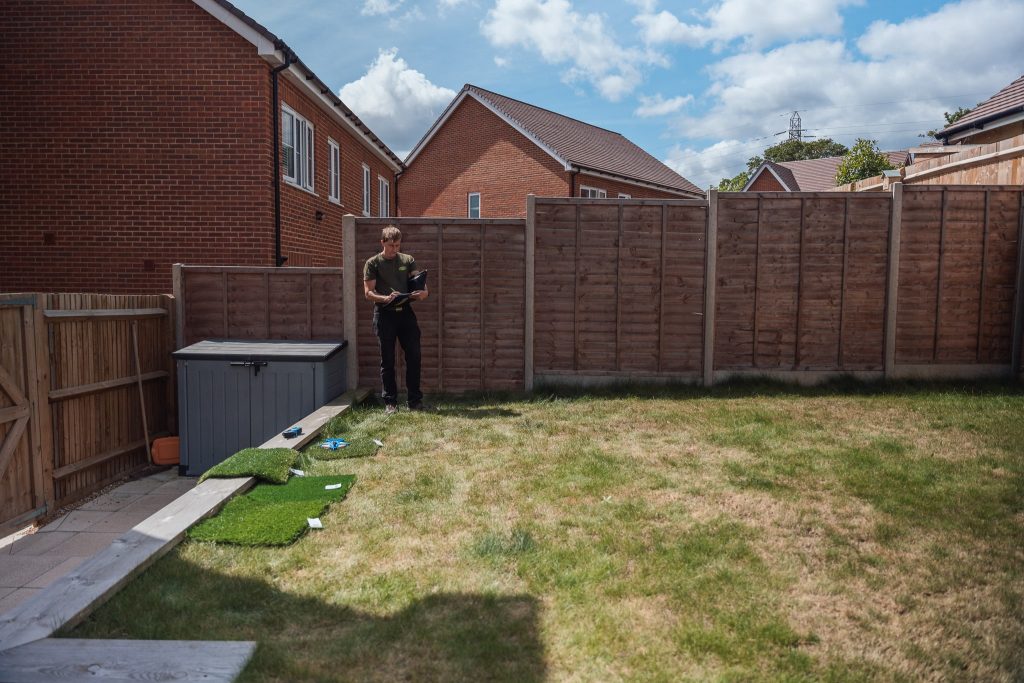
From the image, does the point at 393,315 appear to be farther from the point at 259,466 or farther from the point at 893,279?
the point at 893,279

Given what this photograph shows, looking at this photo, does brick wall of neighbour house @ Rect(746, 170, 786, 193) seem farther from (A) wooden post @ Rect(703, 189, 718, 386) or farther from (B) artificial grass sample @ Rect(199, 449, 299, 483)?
(B) artificial grass sample @ Rect(199, 449, 299, 483)

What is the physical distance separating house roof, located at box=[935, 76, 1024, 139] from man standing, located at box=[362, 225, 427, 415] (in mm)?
11873

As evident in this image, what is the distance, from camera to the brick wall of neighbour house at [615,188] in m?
24.1

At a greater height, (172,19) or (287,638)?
(172,19)

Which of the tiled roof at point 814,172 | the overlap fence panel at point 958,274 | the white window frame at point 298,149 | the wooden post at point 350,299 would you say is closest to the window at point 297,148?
the white window frame at point 298,149

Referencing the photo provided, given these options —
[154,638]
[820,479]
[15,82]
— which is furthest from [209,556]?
[15,82]

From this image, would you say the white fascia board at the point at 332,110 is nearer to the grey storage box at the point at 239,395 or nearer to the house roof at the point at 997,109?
the grey storage box at the point at 239,395

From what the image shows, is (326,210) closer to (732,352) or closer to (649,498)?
(732,352)

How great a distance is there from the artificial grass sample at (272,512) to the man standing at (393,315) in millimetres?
2740

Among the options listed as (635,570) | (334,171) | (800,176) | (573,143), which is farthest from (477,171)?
(800,176)

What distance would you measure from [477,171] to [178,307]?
1724 cm

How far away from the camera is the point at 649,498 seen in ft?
16.2

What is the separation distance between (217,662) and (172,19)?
35.1 ft

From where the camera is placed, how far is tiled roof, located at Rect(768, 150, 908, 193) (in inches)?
1539
